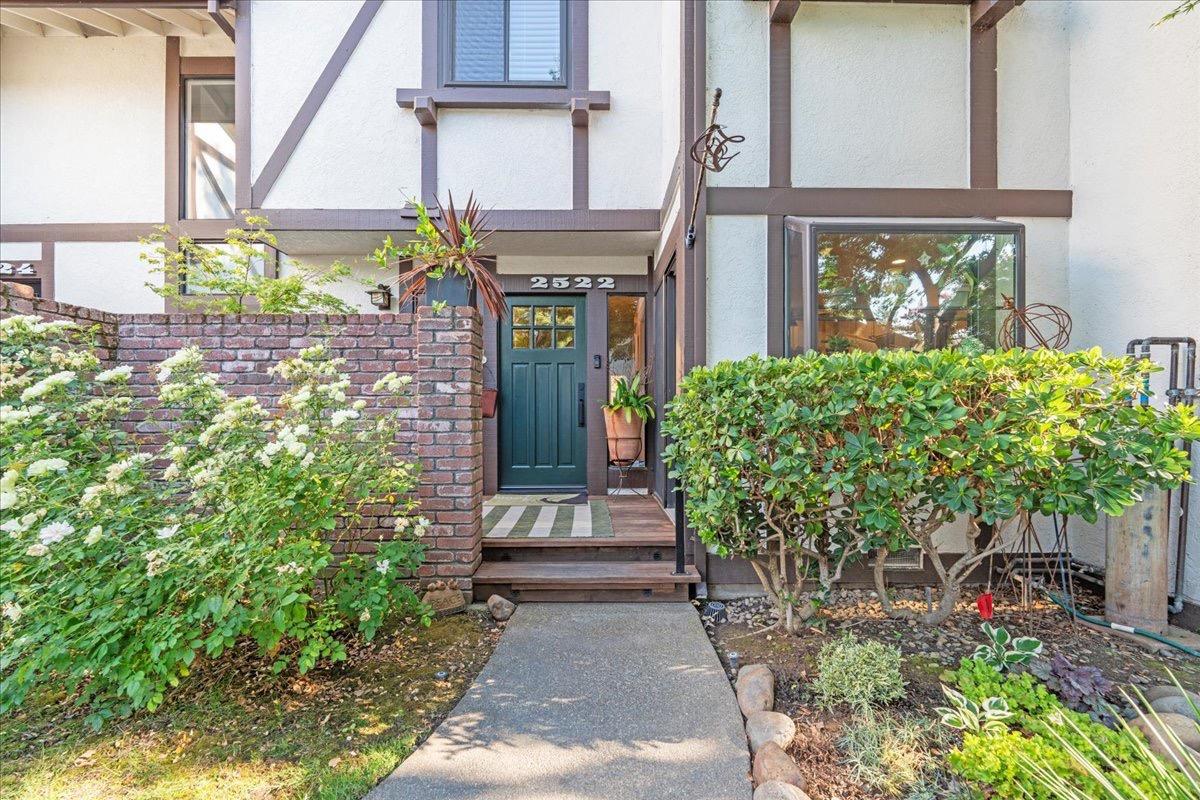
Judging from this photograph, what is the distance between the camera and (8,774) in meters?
1.52

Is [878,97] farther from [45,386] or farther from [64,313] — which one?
[64,313]

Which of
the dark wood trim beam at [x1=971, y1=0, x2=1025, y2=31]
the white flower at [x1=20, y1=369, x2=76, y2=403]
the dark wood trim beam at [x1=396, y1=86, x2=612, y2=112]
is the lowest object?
the white flower at [x1=20, y1=369, x2=76, y2=403]

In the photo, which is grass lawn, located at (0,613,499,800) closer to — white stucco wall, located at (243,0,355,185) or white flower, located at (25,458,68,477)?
white flower, located at (25,458,68,477)

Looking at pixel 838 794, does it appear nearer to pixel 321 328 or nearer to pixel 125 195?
pixel 321 328

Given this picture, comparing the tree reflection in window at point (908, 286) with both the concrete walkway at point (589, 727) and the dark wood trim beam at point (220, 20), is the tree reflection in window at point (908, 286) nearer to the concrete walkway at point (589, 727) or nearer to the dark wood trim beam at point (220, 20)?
the concrete walkway at point (589, 727)

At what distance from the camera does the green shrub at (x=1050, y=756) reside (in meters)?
1.23

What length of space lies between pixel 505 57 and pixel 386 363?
3.01 metres

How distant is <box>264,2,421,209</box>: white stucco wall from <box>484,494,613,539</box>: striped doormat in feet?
8.62

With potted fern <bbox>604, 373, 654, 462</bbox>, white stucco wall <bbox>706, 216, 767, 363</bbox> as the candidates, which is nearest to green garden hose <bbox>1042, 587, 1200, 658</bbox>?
white stucco wall <bbox>706, 216, 767, 363</bbox>

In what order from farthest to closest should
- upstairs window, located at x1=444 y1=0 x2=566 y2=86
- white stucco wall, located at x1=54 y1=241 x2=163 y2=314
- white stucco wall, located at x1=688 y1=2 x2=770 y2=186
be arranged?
1. white stucco wall, located at x1=54 y1=241 x2=163 y2=314
2. upstairs window, located at x1=444 y1=0 x2=566 y2=86
3. white stucco wall, located at x1=688 y1=2 x2=770 y2=186

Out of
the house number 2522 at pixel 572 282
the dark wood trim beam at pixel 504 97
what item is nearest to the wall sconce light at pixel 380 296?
the house number 2522 at pixel 572 282

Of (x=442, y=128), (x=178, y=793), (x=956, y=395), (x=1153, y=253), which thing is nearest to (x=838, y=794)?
(x=956, y=395)

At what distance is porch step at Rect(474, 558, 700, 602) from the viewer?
2.74m

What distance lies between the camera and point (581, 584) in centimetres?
276
